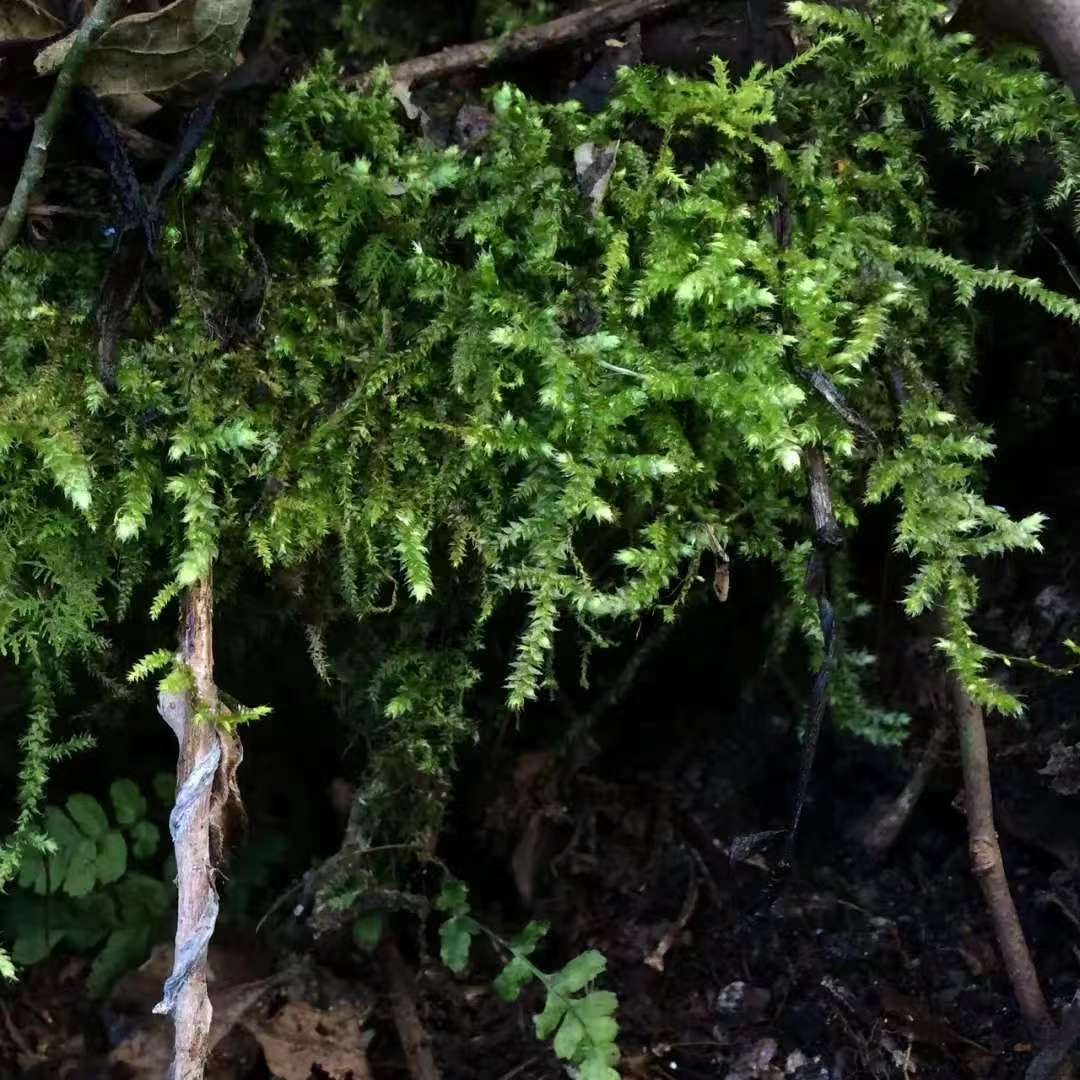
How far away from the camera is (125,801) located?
6.91 ft

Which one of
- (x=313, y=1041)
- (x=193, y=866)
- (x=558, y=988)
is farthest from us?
(x=313, y=1041)

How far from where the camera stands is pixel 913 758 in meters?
1.91

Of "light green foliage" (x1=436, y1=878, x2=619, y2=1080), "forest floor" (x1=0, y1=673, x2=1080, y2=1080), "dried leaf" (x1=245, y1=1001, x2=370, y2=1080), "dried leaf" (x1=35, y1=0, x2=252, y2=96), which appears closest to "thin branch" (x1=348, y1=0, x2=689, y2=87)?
"dried leaf" (x1=35, y1=0, x2=252, y2=96)

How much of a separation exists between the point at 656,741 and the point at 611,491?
2.75 ft

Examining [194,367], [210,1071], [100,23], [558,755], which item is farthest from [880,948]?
[100,23]

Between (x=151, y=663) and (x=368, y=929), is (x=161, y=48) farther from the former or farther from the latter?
(x=368, y=929)

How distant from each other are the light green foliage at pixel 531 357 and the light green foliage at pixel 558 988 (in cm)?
51

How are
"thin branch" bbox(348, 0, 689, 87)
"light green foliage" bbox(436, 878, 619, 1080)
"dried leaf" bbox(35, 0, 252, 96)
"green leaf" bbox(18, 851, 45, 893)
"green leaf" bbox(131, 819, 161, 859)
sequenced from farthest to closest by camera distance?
"green leaf" bbox(131, 819, 161, 859)
"green leaf" bbox(18, 851, 45, 893)
"thin branch" bbox(348, 0, 689, 87)
"light green foliage" bbox(436, 878, 619, 1080)
"dried leaf" bbox(35, 0, 252, 96)

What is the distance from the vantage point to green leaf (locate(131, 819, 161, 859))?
2.10 meters

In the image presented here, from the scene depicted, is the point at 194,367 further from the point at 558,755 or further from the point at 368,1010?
the point at 368,1010

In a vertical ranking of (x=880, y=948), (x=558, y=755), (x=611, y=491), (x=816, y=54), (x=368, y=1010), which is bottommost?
(x=368, y=1010)

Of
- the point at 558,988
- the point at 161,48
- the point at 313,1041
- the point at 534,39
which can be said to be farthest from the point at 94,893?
the point at 534,39

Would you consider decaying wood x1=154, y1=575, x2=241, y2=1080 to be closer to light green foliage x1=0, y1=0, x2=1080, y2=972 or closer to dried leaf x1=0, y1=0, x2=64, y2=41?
light green foliage x1=0, y1=0, x2=1080, y2=972

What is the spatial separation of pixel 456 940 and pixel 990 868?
1.00m
